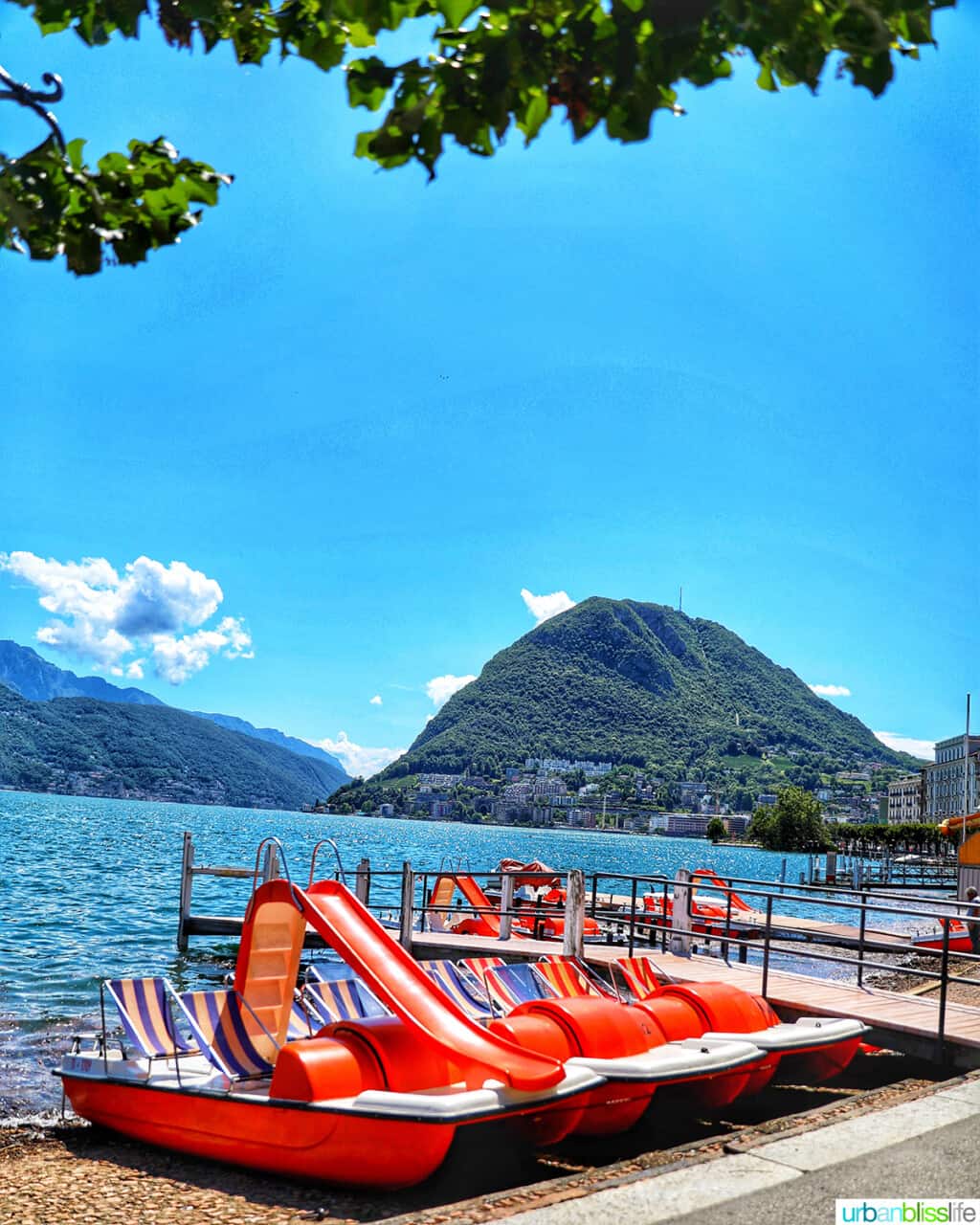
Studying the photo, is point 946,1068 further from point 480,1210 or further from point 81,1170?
point 81,1170

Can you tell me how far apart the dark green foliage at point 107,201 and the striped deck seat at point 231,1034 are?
6.70 m

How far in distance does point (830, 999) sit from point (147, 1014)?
7.09 m

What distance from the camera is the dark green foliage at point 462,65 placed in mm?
2922

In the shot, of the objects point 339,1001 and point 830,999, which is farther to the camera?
point 830,999

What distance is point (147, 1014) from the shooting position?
929cm

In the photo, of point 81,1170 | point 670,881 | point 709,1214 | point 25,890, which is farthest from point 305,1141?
point 25,890

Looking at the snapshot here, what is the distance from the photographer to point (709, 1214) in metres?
4.64

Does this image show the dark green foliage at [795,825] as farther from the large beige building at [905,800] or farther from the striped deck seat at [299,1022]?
the striped deck seat at [299,1022]

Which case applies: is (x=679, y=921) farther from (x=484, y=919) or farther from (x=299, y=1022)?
(x=299, y=1022)

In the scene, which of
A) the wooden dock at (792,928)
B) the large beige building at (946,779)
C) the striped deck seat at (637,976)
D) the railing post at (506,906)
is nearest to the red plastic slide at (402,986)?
the striped deck seat at (637,976)

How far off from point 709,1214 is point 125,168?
185 inches

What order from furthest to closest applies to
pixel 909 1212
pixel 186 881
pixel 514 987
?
pixel 186 881 → pixel 514 987 → pixel 909 1212

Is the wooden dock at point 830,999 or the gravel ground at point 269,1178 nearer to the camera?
the gravel ground at point 269,1178

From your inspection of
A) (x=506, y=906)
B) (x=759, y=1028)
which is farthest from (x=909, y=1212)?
(x=506, y=906)
